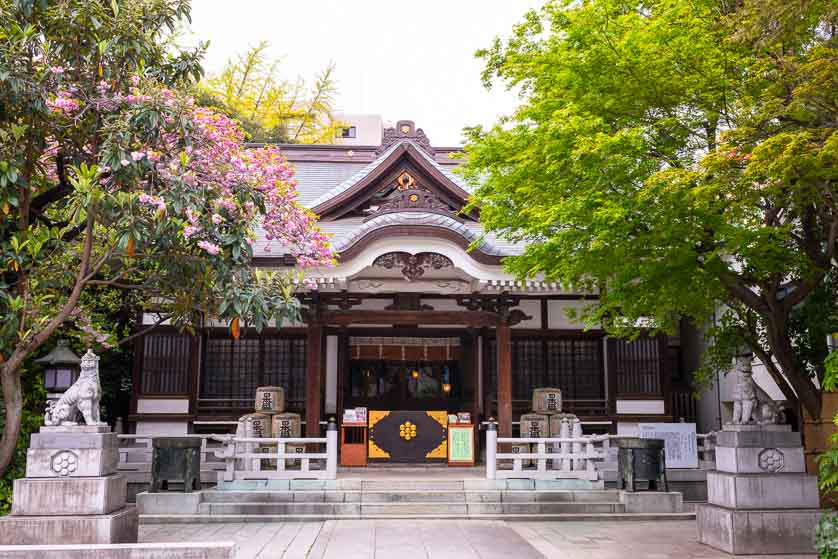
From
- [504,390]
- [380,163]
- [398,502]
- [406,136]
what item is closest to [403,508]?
[398,502]

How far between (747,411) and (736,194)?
130 inches

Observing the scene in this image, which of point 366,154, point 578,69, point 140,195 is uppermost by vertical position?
point 366,154

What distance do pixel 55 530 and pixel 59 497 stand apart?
38cm

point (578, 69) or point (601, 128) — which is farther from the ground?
point (578, 69)

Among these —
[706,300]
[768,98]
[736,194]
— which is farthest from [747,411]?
[768,98]

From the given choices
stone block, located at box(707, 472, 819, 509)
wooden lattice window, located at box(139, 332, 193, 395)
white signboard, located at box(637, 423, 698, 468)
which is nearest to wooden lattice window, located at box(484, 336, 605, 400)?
white signboard, located at box(637, 423, 698, 468)

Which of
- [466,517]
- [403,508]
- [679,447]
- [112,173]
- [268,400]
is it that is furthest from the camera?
[268,400]

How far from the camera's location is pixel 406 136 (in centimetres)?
1661

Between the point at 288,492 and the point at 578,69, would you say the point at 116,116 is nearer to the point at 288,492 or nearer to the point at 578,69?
the point at 578,69

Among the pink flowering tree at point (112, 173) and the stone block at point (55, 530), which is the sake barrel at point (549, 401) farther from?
the stone block at point (55, 530)

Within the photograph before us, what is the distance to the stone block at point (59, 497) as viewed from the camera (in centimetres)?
853

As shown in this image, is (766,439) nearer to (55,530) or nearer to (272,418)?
(55,530)

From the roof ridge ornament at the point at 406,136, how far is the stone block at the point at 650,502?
28.5 ft

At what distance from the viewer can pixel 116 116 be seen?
8516mm
